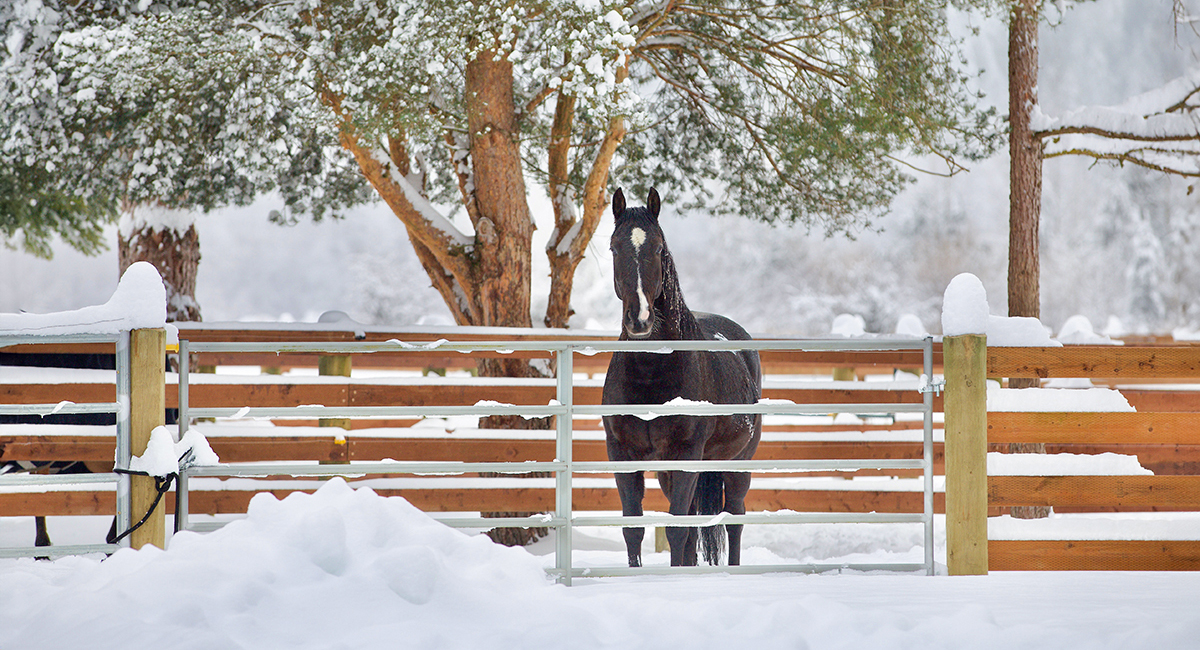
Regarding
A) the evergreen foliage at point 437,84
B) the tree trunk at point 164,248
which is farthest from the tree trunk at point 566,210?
the tree trunk at point 164,248

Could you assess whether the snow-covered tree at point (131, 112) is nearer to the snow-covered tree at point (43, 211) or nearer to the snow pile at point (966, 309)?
the snow-covered tree at point (43, 211)

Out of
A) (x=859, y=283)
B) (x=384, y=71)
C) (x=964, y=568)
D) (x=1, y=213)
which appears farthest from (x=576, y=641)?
(x=859, y=283)

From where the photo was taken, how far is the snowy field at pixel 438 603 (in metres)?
2.62

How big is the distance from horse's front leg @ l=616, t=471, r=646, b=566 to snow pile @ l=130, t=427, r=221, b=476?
1.80 m

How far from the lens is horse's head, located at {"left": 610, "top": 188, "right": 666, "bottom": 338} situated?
3871 mm

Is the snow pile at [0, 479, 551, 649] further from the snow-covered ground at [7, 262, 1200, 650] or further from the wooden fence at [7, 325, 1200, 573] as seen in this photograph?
the wooden fence at [7, 325, 1200, 573]

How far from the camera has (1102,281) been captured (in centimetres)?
3319

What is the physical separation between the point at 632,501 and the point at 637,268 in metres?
1.11

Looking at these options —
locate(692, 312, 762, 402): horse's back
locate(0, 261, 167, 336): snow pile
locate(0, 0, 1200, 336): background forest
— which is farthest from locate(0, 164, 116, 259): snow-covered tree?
locate(0, 0, 1200, 336): background forest

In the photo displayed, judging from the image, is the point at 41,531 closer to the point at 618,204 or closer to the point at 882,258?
the point at 618,204

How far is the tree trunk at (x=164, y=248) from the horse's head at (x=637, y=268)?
21.6ft

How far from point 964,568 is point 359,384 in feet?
12.8

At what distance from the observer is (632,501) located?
4.10 metres

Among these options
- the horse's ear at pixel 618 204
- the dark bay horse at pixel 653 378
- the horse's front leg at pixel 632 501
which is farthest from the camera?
the horse's ear at pixel 618 204
